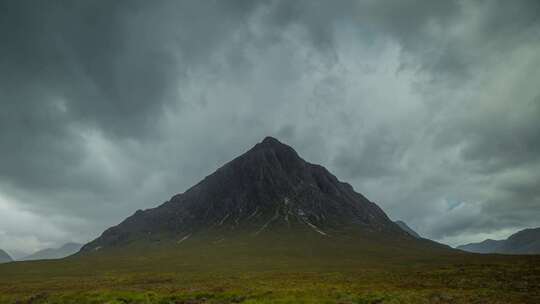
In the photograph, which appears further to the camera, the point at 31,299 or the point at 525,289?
the point at 31,299

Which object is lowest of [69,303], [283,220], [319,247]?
[69,303]

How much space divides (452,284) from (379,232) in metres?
170

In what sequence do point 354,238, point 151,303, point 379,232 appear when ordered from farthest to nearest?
point 379,232 → point 354,238 → point 151,303

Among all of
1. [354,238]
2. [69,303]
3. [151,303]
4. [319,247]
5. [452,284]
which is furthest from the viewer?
[354,238]

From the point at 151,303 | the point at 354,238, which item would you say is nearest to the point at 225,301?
the point at 151,303

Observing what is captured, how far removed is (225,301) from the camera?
92.0ft

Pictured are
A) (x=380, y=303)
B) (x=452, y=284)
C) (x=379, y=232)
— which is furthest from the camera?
(x=379, y=232)

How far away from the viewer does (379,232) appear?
19275 cm

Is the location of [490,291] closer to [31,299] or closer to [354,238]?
[31,299]

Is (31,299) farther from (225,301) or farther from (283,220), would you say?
(283,220)

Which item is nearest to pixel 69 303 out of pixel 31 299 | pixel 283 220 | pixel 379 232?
pixel 31 299

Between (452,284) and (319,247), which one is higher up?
(319,247)

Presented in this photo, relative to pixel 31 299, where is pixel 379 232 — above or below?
above

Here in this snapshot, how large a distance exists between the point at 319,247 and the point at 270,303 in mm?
118891
